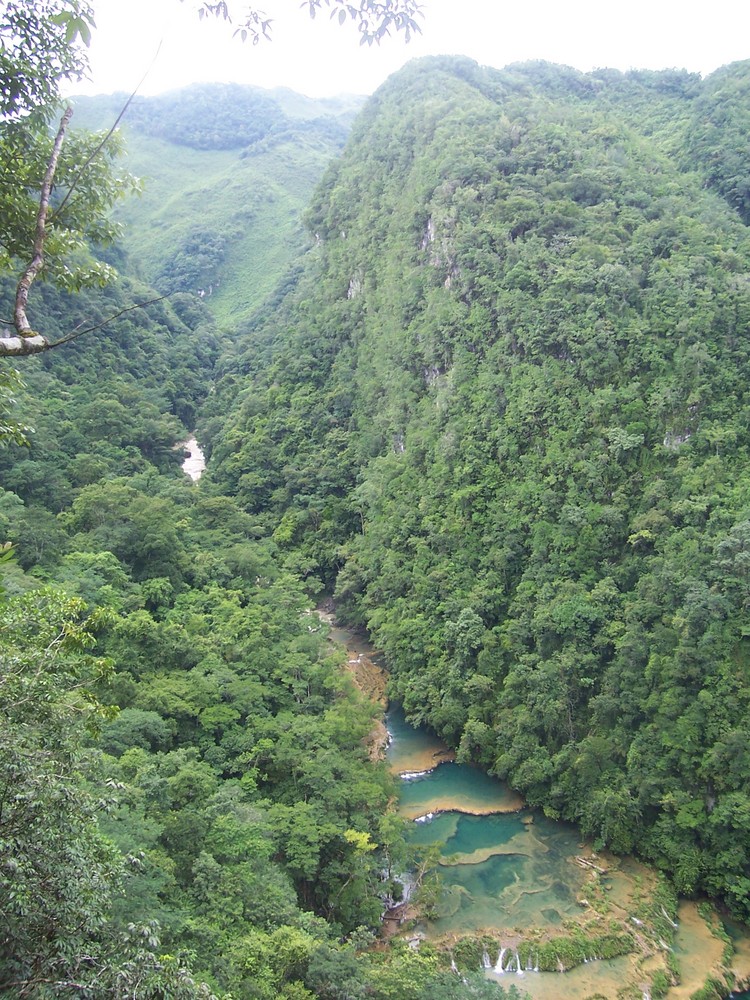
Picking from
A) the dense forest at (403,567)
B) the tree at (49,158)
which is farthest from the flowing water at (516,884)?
the tree at (49,158)

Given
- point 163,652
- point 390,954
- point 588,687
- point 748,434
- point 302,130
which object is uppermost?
point 302,130

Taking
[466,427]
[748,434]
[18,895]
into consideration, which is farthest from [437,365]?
[18,895]

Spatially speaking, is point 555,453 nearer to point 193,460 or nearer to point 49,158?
point 49,158

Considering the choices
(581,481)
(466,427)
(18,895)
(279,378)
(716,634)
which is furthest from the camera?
(279,378)

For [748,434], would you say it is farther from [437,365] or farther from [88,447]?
[88,447]

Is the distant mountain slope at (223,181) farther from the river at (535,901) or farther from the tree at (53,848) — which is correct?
the tree at (53,848)

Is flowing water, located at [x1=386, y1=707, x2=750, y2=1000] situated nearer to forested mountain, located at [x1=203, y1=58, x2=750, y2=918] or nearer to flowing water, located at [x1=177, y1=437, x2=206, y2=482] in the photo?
forested mountain, located at [x1=203, y1=58, x2=750, y2=918]
